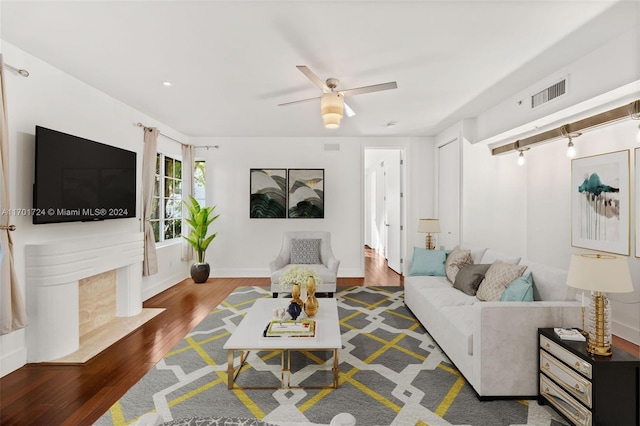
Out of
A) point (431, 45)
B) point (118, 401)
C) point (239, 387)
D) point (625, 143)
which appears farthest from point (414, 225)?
point (118, 401)

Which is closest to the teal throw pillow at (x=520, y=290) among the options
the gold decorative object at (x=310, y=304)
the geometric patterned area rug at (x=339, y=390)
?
the geometric patterned area rug at (x=339, y=390)

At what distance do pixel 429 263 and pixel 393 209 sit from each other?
290cm

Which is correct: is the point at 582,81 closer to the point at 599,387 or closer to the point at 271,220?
the point at 599,387

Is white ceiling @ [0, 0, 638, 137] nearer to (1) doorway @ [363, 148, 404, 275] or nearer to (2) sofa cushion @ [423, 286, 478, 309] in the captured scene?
(2) sofa cushion @ [423, 286, 478, 309]

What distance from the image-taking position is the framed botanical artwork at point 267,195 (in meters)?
5.95

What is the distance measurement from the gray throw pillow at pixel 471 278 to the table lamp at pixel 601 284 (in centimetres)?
130

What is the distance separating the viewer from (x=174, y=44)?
2.52 m

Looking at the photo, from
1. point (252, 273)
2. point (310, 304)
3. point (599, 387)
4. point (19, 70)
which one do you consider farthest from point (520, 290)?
point (252, 273)

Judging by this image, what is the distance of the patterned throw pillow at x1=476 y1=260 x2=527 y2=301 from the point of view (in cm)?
280

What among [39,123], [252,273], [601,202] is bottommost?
[252,273]

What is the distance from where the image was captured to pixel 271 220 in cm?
600

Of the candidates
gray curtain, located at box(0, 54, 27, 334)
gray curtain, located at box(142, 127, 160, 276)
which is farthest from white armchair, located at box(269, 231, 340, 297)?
gray curtain, located at box(0, 54, 27, 334)

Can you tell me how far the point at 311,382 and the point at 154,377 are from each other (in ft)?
4.07

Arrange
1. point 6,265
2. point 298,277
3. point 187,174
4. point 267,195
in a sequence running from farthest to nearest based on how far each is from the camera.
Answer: point 267,195 → point 187,174 → point 298,277 → point 6,265
